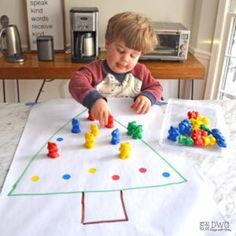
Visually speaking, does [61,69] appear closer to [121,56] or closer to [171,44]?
[171,44]

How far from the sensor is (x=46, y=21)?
6.46 ft

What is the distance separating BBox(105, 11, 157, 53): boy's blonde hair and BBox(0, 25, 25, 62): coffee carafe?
1006 millimetres

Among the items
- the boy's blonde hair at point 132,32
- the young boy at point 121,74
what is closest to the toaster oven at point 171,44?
the young boy at point 121,74

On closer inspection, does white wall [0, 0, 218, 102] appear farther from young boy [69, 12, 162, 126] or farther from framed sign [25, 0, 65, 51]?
young boy [69, 12, 162, 126]

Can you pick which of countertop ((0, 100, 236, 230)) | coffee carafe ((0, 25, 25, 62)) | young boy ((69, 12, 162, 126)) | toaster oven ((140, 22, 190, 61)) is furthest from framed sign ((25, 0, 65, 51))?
countertop ((0, 100, 236, 230))

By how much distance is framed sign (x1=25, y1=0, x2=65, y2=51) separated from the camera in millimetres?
1932

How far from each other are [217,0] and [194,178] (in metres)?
1.59

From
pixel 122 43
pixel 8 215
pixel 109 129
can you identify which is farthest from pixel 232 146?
pixel 8 215

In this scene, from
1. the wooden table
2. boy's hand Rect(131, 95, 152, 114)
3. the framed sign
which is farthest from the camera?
the framed sign

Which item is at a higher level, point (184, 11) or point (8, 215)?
point (184, 11)

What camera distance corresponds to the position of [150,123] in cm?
89

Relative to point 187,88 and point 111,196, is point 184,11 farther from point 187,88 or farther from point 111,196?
point 111,196

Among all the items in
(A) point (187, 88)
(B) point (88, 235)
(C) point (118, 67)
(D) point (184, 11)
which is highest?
(D) point (184, 11)

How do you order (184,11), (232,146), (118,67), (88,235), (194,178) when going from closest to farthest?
(88,235) < (194,178) < (232,146) < (118,67) < (184,11)
